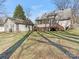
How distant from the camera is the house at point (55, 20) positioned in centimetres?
5260

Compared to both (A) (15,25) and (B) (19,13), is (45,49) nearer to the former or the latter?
(A) (15,25)

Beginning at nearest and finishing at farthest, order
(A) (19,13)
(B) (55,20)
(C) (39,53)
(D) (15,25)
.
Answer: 1. (C) (39,53)
2. (D) (15,25)
3. (B) (55,20)
4. (A) (19,13)

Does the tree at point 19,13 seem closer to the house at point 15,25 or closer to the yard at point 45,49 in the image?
the house at point 15,25

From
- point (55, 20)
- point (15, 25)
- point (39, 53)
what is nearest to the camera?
point (39, 53)

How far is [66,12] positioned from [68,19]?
2.31 m

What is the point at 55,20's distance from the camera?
57719 millimetres

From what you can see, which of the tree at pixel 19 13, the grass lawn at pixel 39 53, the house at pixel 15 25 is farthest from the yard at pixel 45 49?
the tree at pixel 19 13

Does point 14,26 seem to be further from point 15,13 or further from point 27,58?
point 27,58

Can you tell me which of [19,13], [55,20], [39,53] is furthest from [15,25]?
[39,53]

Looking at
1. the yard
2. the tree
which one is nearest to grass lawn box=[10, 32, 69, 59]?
the yard

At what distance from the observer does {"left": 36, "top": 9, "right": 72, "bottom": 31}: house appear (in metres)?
52.6

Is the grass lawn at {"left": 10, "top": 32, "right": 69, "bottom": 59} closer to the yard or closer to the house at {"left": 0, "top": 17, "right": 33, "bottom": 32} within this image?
the yard

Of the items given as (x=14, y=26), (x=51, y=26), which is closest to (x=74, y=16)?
(x=51, y=26)

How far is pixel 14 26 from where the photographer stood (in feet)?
185
